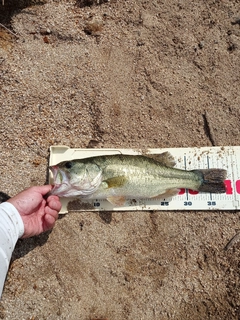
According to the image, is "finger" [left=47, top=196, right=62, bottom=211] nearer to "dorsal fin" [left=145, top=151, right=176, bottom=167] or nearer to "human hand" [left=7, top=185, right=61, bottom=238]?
"human hand" [left=7, top=185, right=61, bottom=238]

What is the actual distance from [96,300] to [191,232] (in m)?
1.39

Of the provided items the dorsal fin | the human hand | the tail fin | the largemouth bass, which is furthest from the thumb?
the tail fin

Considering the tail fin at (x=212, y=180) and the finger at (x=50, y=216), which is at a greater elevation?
the tail fin at (x=212, y=180)

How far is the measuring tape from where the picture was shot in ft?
13.0

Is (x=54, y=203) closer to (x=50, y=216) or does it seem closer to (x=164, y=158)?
(x=50, y=216)

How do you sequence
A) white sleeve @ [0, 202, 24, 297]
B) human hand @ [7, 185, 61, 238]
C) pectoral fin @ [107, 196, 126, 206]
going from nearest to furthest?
white sleeve @ [0, 202, 24, 297]
human hand @ [7, 185, 61, 238]
pectoral fin @ [107, 196, 126, 206]

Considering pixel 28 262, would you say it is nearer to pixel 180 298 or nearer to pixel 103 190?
pixel 103 190

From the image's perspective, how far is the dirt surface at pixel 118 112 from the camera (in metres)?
3.86

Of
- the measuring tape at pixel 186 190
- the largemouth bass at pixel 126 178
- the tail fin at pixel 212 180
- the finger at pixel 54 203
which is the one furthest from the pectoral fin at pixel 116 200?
the tail fin at pixel 212 180

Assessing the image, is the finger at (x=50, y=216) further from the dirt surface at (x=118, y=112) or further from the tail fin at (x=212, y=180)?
the tail fin at (x=212, y=180)

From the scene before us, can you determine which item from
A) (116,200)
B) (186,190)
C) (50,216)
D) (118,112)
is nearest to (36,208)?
(50,216)

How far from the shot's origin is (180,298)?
3799mm

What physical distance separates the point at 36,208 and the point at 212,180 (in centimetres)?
211

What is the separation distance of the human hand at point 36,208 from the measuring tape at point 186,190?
0.93 feet
